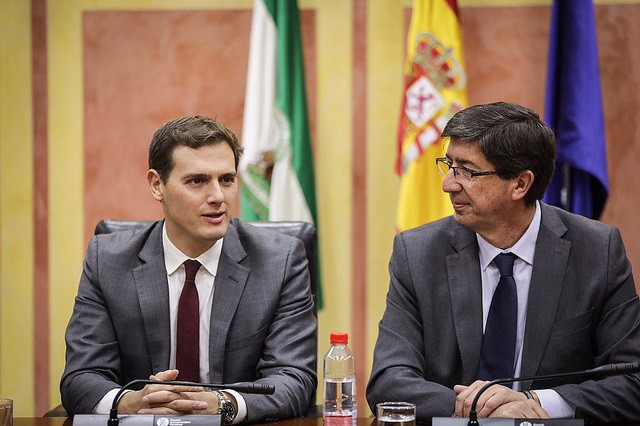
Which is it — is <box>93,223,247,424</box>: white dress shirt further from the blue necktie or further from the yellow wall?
the yellow wall

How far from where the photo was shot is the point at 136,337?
290 cm

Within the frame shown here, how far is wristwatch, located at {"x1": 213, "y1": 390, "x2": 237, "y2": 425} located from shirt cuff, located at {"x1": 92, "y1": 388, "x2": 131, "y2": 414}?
0.33 meters

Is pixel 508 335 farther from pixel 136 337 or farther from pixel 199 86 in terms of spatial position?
pixel 199 86

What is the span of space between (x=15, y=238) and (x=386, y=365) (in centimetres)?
273

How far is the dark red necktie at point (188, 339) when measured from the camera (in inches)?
114

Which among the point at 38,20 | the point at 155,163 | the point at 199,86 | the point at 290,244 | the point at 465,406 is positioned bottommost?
the point at 465,406

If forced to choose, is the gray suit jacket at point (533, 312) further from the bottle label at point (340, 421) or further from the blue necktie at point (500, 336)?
the bottle label at point (340, 421)

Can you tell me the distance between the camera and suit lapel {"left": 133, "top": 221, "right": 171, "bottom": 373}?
2.89m

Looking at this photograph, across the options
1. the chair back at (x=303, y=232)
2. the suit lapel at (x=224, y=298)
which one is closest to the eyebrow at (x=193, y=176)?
the suit lapel at (x=224, y=298)

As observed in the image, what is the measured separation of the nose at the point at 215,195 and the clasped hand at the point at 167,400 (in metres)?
0.59

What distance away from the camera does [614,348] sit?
268cm

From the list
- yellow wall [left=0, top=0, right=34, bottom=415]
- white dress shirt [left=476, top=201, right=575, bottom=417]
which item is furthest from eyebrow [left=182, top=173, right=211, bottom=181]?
yellow wall [left=0, top=0, right=34, bottom=415]

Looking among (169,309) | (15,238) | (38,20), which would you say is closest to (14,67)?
(38,20)

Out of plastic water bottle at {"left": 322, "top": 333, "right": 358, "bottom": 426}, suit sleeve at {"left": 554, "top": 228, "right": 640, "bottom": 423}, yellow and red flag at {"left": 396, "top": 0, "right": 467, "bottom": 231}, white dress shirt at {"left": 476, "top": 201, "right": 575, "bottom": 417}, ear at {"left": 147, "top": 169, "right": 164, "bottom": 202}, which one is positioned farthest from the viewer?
yellow and red flag at {"left": 396, "top": 0, "right": 467, "bottom": 231}
